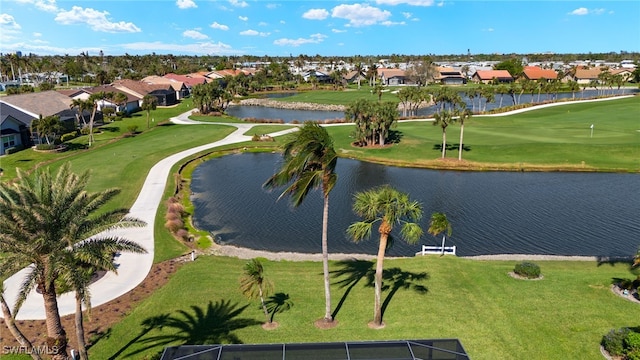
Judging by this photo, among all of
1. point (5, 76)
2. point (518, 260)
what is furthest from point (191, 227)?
point (5, 76)

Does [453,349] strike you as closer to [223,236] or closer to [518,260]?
[518,260]

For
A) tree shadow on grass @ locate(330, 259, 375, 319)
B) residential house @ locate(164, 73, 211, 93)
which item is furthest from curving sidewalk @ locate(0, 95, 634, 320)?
residential house @ locate(164, 73, 211, 93)

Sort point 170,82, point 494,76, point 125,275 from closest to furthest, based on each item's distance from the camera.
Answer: point 125,275
point 170,82
point 494,76

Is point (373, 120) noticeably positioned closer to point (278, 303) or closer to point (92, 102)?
point (278, 303)

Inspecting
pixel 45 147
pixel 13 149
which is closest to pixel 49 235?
pixel 45 147

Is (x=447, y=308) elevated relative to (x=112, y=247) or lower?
lower
